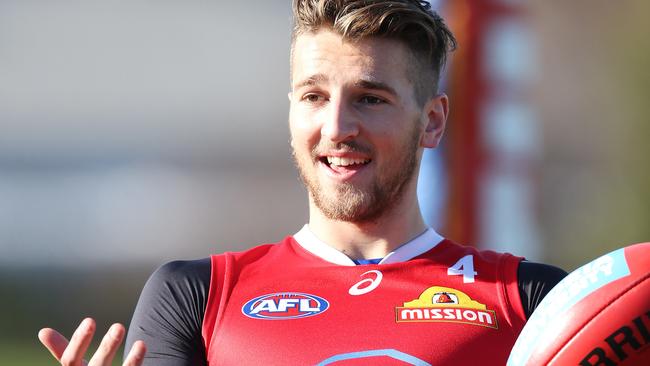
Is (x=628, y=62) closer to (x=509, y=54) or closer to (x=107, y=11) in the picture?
(x=509, y=54)

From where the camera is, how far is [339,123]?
2.37 meters

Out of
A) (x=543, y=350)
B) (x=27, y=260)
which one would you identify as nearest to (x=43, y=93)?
(x=27, y=260)

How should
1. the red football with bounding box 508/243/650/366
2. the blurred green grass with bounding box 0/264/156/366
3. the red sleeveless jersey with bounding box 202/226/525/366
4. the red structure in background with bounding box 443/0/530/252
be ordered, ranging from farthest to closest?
1. the blurred green grass with bounding box 0/264/156/366
2. the red structure in background with bounding box 443/0/530/252
3. the red sleeveless jersey with bounding box 202/226/525/366
4. the red football with bounding box 508/243/650/366

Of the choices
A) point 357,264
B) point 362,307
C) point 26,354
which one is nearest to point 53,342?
point 362,307

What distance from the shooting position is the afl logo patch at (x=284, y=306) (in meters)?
2.32

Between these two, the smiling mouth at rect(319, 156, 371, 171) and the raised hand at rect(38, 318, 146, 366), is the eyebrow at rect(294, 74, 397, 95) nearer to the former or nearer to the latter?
the smiling mouth at rect(319, 156, 371, 171)

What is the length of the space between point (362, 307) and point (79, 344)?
2.30 ft

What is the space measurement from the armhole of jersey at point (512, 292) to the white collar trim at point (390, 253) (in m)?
0.19

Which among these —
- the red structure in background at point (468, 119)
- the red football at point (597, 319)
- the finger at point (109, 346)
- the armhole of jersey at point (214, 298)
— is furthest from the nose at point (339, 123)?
the red structure in background at point (468, 119)

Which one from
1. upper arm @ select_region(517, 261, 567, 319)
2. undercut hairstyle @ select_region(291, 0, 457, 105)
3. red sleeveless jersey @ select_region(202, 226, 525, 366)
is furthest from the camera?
undercut hairstyle @ select_region(291, 0, 457, 105)

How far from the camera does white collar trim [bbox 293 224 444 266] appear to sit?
2.49 metres

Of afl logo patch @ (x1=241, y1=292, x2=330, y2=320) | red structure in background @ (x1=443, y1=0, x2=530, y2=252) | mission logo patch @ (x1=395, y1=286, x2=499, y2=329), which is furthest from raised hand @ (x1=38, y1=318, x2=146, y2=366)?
red structure in background @ (x1=443, y1=0, x2=530, y2=252)

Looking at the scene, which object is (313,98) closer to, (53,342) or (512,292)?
(512,292)

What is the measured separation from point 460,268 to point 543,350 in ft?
1.89
